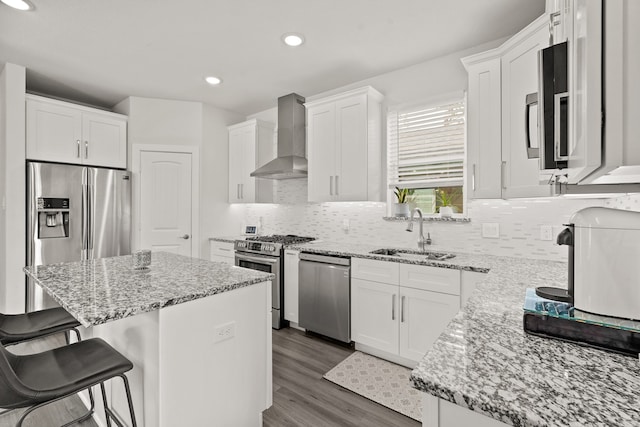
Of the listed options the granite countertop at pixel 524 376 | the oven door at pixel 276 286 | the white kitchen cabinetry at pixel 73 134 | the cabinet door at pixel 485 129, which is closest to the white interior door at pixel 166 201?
the white kitchen cabinetry at pixel 73 134

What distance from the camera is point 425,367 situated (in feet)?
2.38

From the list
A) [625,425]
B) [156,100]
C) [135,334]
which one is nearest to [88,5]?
[156,100]

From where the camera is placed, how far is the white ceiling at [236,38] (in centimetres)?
218

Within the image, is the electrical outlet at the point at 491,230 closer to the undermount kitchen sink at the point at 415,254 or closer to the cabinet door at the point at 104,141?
the undermount kitchen sink at the point at 415,254

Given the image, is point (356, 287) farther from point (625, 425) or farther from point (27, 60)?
point (27, 60)

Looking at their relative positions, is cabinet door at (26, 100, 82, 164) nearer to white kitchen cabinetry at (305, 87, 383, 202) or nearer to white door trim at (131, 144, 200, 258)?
white door trim at (131, 144, 200, 258)

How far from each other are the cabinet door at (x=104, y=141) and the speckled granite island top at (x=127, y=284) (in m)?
2.14

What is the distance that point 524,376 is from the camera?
674 mm

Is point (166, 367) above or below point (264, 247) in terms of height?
below

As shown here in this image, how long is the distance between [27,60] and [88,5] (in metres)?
1.45

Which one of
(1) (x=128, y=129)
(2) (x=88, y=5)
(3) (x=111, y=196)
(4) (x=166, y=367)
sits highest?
(2) (x=88, y=5)

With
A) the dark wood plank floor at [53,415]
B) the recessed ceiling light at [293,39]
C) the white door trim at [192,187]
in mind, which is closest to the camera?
the dark wood plank floor at [53,415]

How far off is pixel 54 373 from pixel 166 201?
10.3 ft

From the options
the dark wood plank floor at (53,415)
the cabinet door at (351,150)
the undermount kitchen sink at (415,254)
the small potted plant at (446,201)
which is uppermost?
the cabinet door at (351,150)
